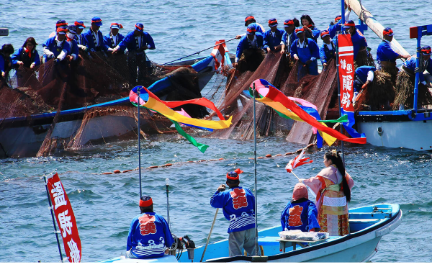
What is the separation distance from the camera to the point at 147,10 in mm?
35969

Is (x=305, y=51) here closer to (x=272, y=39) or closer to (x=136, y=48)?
(x=272, y=39)

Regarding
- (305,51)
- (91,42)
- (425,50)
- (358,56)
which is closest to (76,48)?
(91,42)

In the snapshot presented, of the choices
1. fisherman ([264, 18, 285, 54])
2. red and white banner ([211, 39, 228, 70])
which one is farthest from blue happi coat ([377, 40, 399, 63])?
red and white banner ([211, 39, 228, 70])

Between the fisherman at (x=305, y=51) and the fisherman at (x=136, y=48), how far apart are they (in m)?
4.13

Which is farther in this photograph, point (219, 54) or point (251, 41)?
point (219, 54)

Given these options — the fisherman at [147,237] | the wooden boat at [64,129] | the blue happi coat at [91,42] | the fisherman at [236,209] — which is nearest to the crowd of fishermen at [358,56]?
the wooden boat at [64,129]

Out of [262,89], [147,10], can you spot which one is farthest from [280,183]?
[147,10]

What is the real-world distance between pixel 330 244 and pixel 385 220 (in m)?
1.25

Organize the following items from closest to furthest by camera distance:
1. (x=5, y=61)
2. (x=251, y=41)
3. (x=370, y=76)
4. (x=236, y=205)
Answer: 1. (x=236, y=205)
2. (x=370, y=76)
3. (x=5, y=61)
4. (x=251, y=41)

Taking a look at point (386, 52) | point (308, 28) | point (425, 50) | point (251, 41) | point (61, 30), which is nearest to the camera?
point (425, 50)

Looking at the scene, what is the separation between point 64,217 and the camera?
678 centimetres

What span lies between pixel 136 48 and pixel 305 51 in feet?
15.6

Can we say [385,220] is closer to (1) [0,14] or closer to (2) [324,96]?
(2) [324,96]

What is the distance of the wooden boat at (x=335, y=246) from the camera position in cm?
750
